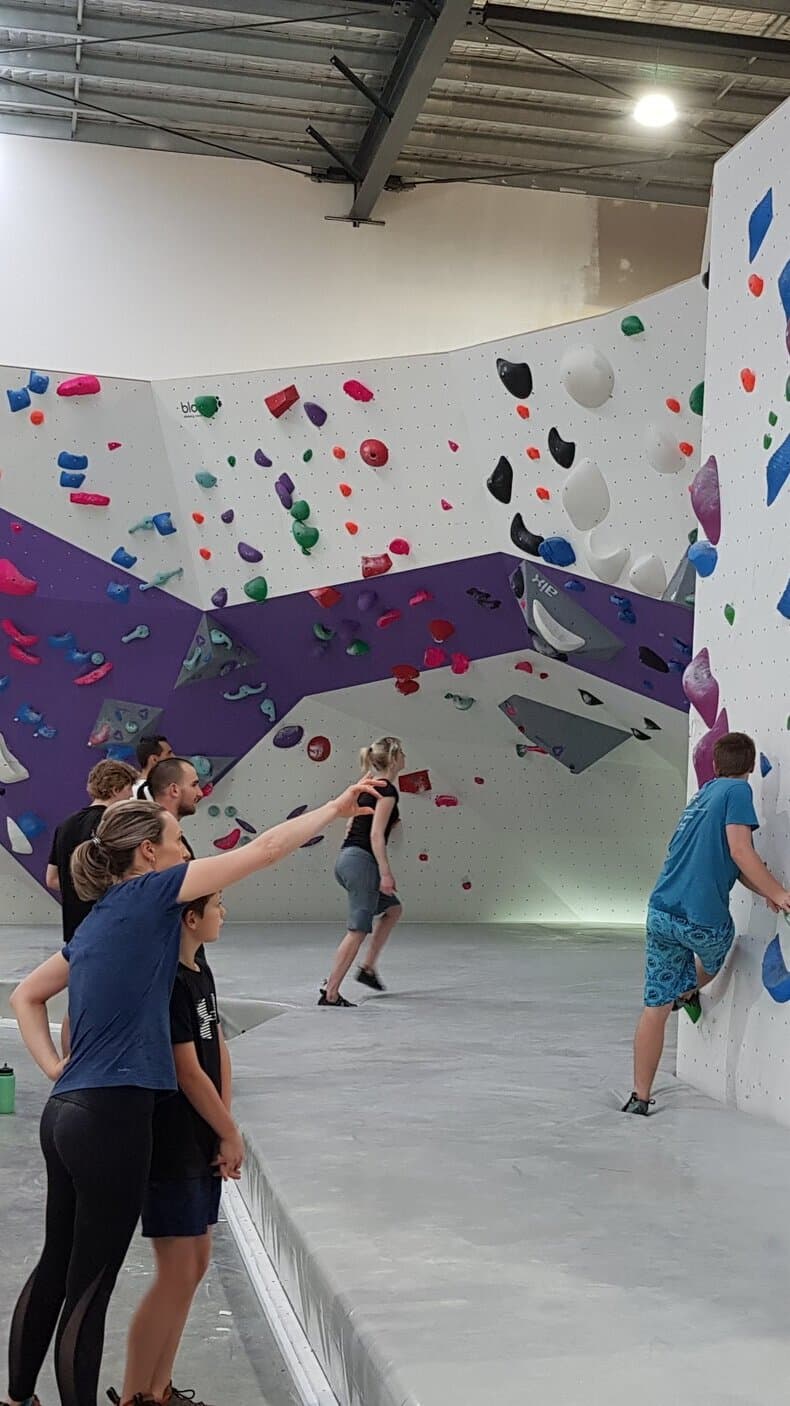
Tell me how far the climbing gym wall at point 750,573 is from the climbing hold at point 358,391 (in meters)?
3.00

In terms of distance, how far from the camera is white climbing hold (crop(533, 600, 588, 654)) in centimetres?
775

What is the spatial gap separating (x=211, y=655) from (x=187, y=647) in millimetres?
193

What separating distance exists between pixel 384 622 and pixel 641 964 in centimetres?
245

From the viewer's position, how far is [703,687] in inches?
189

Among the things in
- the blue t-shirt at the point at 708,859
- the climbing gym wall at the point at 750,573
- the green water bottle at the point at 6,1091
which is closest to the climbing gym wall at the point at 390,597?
the climbing gym wall at the point at 750,573

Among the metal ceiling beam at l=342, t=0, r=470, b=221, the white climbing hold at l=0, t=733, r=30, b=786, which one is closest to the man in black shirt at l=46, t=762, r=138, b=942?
the white climbing hold at l=0, t=733, r=30, b=786

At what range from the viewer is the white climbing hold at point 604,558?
689 cm

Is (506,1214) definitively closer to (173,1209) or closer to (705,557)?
(173,1209)

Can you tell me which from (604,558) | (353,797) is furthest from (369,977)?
(353,797)

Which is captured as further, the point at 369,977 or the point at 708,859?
the point at 369,977

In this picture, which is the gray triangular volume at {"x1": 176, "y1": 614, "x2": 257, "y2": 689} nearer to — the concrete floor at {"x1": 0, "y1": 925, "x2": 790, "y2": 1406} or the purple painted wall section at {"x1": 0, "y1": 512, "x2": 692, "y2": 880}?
the purple painted wall section at {"x1": 0, "y1": 512, "x2": 692, "y2": 880}

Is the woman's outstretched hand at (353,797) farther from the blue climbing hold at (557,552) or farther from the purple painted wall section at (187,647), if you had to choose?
the purple painted wall section at (187,647)

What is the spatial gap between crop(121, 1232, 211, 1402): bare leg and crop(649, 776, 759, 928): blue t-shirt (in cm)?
203

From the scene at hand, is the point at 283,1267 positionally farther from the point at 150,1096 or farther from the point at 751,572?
the point at 751,572
